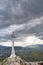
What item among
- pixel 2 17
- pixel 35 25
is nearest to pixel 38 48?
pixel 35 25

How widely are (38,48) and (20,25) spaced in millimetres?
923

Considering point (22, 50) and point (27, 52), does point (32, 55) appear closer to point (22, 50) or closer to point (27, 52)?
point (27, 52)

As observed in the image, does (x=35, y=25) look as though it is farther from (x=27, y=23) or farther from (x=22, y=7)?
(x=22, y=7)

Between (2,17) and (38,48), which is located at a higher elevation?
(2,17)

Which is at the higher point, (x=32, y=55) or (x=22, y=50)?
(x=22, y=50)

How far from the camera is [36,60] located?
18.0 ft

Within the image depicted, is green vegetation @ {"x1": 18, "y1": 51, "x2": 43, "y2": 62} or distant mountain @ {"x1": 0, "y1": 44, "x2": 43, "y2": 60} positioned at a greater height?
distant mountain @ {"x1": 0, "y1": 44, "x2": 43, "y2": 60}

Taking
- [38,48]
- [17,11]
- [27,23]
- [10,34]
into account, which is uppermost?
[17,11]

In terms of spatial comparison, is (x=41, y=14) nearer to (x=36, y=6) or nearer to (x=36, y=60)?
(x=36, y=6)

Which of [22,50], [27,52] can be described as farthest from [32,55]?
[22,50]

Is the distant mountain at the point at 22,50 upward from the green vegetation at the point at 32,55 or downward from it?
upward

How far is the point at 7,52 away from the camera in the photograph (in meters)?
5.37

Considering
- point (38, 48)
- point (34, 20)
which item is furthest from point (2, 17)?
point (38, 48)

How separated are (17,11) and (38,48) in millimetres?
1340
